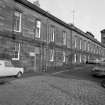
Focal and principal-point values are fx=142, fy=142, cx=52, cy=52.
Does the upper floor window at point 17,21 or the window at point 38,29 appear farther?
the window at point 38,29

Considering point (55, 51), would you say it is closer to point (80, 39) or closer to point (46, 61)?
point (46, 61)

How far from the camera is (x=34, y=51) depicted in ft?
60.3

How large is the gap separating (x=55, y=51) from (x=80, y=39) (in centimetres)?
1247

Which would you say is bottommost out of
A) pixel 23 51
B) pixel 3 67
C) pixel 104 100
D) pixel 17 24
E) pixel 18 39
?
pixel 104 100

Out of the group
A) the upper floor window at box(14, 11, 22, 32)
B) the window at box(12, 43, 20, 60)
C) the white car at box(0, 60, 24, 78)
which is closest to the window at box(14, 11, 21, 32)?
the upper floor window at box(14, 11, 22, 32)

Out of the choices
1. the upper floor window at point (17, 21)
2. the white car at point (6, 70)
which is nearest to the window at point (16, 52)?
the upper floor window at point (17, 21)

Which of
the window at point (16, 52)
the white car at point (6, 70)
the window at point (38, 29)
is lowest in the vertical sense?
the white car at point (6, 70)

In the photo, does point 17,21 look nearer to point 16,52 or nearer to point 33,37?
point 33,37

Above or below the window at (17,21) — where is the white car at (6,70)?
below

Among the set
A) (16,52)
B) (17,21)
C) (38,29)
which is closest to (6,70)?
(16,52)

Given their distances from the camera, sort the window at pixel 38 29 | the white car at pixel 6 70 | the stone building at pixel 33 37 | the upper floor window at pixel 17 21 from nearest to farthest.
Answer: the white car at pixel 6 70
the stone building at pixel 33 37
the upper floor window at pixel 17 21
the window at pixel 38 29

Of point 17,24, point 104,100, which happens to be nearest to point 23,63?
point 17,24

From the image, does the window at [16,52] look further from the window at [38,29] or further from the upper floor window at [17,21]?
the window at [38,29]

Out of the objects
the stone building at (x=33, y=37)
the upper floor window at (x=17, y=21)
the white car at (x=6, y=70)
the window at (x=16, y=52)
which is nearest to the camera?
the white car at (x=6, y=70)
